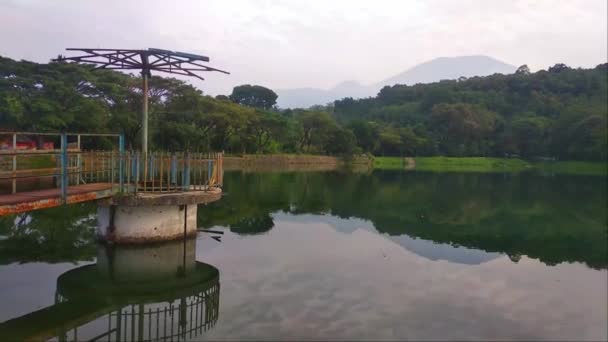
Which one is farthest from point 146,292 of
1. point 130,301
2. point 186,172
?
point 186,172

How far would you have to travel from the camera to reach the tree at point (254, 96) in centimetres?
11925

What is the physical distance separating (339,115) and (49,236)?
132 meters

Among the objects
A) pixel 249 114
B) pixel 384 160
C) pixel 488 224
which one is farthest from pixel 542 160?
pixel 488 224

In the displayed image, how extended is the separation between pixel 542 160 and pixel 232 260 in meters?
102

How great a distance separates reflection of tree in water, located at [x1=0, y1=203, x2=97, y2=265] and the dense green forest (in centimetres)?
2288

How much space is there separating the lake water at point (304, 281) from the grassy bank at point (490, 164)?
6726 centimetres

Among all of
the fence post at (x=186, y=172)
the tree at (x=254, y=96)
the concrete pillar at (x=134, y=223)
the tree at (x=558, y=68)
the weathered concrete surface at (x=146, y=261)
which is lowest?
the weathered concrete surface at (x=146, y=261)

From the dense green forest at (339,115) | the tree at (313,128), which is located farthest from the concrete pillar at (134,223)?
the tree at (313,128)

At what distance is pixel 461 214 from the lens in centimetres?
2416

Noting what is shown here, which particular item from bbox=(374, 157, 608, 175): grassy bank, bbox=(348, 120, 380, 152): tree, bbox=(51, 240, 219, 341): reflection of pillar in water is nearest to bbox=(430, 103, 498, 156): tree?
bbox=(374, 157, 608, 175): grassy bank

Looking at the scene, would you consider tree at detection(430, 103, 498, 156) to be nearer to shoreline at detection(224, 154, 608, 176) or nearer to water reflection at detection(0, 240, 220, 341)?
shoreline at detection(224, 154, 608, 176)

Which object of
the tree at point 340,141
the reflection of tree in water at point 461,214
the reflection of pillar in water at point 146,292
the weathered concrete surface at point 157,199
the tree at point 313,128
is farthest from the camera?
the tree at point 313,128

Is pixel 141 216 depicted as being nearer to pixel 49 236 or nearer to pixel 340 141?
pixel 49 236

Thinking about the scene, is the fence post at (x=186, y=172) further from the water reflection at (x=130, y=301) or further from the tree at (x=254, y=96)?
the tree at (x=254, y=96)
